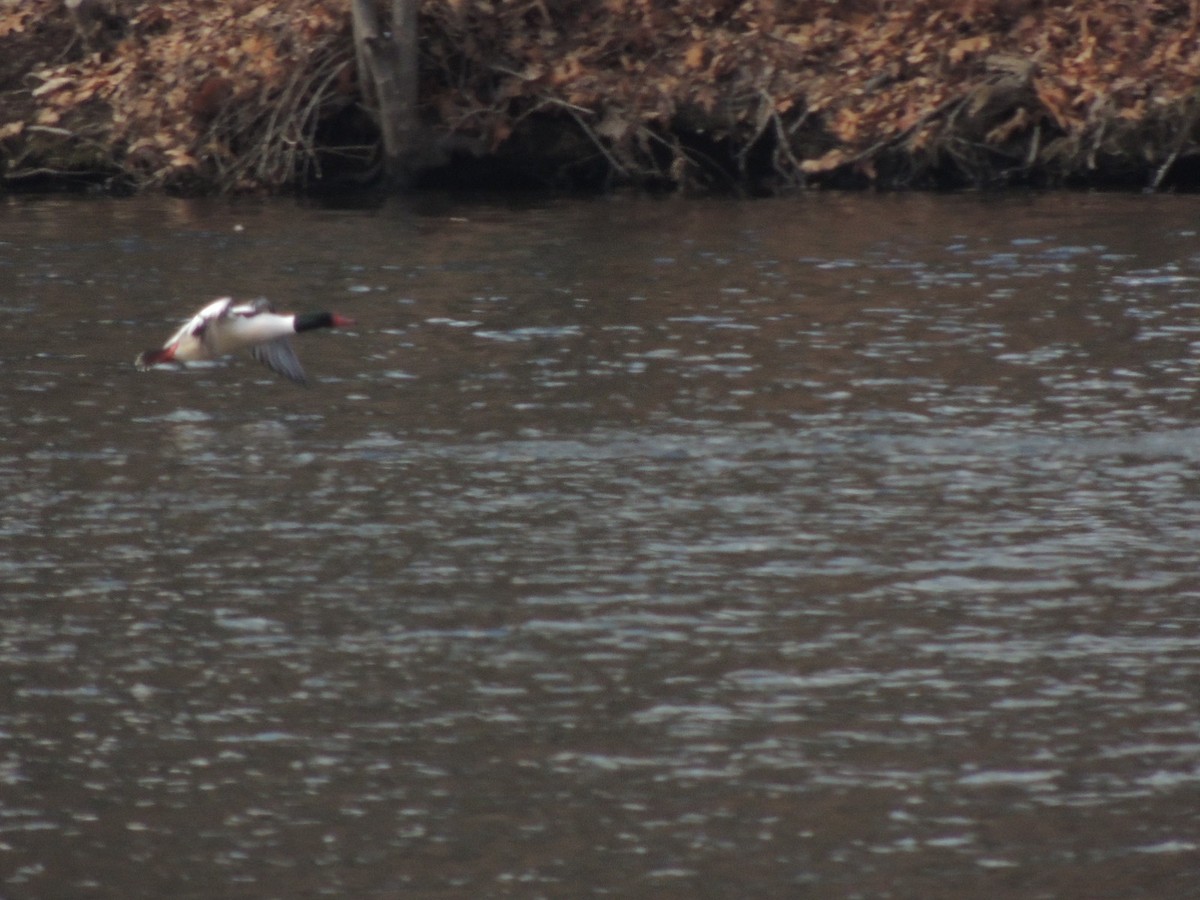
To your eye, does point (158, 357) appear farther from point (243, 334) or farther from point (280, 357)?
point (280, 357)

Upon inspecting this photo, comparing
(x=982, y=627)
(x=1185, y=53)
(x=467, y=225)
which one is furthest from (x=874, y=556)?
(x=1185, y=53)

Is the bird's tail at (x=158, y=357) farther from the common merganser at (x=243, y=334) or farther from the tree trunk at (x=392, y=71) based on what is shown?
the tree trunk at (x=392, y=71)

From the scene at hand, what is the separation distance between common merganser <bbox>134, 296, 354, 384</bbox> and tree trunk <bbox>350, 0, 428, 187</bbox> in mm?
10220

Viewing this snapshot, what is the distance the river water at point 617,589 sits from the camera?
24.5 feet

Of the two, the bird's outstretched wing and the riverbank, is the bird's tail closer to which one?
the bird's outstretched wing

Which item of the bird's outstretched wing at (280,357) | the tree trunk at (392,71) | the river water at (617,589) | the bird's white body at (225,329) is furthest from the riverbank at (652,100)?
the bird's white body at (225,329)

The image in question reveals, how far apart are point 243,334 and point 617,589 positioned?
458cm

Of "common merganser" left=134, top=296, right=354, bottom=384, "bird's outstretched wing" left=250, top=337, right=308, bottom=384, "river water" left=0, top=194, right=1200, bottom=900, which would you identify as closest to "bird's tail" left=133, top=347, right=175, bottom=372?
"common merganser" left=134, top=296, right=354, bottom=384

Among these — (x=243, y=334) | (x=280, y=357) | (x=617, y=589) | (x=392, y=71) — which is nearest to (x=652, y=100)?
(x=392, y=71)

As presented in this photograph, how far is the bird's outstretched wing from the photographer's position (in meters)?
14.0

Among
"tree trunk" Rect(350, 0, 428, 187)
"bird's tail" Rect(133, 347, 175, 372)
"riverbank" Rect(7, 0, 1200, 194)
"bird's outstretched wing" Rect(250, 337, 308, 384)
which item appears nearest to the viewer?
"bird's tail" Rect(133, 347, 175, 372)

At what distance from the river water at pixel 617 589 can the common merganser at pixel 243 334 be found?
441mm

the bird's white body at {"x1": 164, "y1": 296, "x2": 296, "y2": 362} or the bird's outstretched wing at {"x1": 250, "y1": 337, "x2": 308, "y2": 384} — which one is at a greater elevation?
the bird's white body at {"x1": 164, "y1": 296, "x2": 296, "y2": 362}

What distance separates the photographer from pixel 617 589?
10.2 meters
